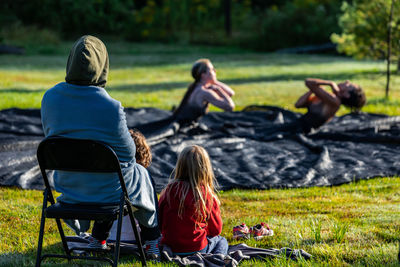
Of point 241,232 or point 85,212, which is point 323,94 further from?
point 85,212

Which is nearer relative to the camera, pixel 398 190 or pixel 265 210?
pixel 265 210

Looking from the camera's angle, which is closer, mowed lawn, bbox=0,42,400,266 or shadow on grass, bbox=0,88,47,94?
mowed lawn, bbox=0,42,400,266

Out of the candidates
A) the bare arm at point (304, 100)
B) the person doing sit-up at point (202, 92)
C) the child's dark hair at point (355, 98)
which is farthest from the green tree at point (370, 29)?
the person doing sit-up at point (202, 92)

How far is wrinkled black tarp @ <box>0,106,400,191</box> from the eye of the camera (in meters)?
6.26

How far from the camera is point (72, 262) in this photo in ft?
12.3

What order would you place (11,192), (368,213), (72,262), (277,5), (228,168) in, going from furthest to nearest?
(277,5) → (228,168) → (11,192) → (368,213) → (72,262)

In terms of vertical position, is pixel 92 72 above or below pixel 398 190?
above

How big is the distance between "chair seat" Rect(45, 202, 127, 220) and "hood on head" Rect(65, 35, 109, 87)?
782 millimetres

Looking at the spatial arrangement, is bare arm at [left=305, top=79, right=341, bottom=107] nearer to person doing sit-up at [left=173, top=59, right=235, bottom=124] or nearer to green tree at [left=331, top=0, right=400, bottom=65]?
person doing sit-up at [left=173, top=59, right=235, bottom=124]

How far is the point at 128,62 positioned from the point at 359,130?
1460 centimetres

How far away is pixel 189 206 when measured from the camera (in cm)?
371

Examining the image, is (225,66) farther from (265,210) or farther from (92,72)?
(92,72)

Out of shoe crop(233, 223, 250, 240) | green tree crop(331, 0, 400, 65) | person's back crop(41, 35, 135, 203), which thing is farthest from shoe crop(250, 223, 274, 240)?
green tree crop(331, 0, 400, 65)

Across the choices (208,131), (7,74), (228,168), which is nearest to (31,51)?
(7,74)
